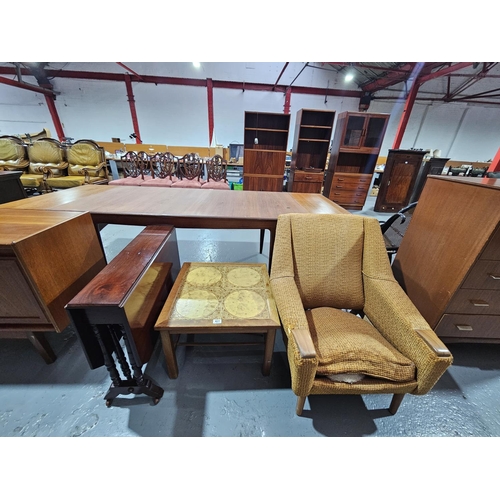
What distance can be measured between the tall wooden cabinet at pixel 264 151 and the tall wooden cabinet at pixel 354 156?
978 millimetres

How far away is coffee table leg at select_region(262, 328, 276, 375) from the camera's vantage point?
3.51ft

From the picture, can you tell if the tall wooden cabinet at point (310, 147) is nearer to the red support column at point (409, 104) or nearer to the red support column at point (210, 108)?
the red support column at point (409, 104)

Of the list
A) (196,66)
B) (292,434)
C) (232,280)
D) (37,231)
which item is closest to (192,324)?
(232,280)

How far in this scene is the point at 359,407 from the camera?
3.65 feet

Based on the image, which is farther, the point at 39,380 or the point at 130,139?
the point at 130,139

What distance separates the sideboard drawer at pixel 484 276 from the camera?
1075mm

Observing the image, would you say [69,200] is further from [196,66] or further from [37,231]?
[196,66]

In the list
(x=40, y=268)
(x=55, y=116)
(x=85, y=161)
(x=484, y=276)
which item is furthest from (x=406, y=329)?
(x=55, y=116)

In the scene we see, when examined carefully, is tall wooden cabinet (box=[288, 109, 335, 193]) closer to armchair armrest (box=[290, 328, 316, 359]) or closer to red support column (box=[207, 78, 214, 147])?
red support column (box=[207, 78, 214, 147])

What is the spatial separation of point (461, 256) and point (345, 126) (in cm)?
349

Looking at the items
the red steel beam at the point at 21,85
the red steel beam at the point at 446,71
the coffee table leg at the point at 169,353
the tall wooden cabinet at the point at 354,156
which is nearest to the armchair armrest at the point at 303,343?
the coffee table leg at the point at 169,353

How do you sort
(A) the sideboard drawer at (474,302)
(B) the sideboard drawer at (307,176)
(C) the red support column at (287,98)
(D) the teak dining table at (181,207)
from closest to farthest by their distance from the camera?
(A) the sideboard drawer at (474,302), (D) the teak dining table at (181,207), (B) the sideboard drawer at (307,176), (C) the red support column at (287,98)

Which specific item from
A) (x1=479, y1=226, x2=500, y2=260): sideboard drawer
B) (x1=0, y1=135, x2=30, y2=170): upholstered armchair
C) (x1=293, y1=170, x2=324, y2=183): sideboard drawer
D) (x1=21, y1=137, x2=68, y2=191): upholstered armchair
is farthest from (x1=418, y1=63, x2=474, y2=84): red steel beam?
(x1=0, y1=135, x2=30, y2=170): upholstered armchair

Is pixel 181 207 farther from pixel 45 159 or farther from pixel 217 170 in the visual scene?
pixel 45 159
